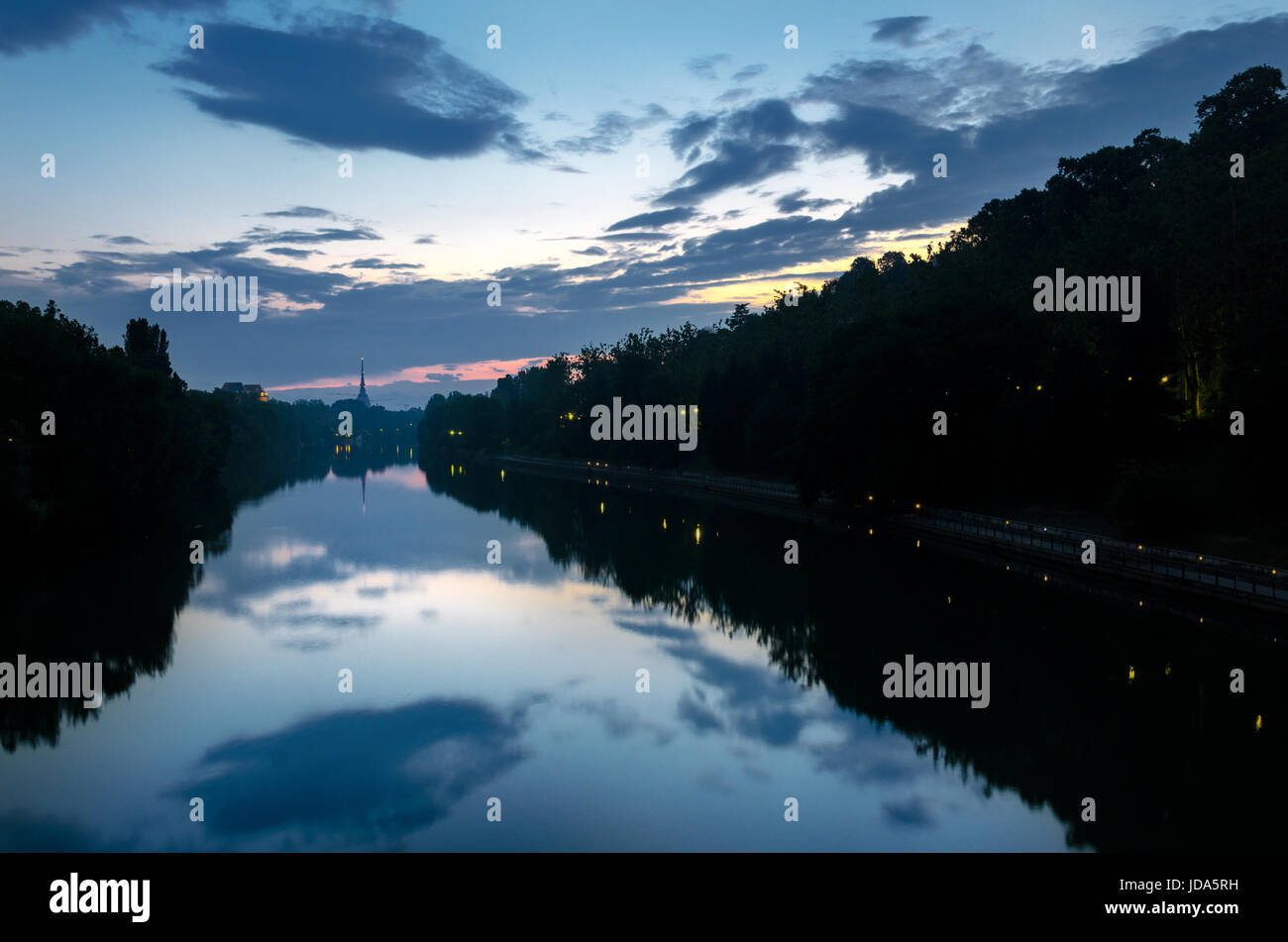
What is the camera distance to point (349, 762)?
739 inches

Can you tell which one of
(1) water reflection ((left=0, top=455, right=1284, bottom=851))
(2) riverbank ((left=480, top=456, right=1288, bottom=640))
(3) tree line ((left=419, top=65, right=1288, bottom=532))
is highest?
(3) tree line ((left=419, top=65, right=1288, bottom=532))

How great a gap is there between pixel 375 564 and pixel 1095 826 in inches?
1535

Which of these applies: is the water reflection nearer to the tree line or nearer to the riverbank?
the riverbank

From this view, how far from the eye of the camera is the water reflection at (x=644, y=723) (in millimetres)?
15672

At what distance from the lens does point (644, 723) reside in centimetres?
2159

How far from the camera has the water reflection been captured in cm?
1567

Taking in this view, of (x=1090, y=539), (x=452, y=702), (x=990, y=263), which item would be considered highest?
(x=990, y=263)
